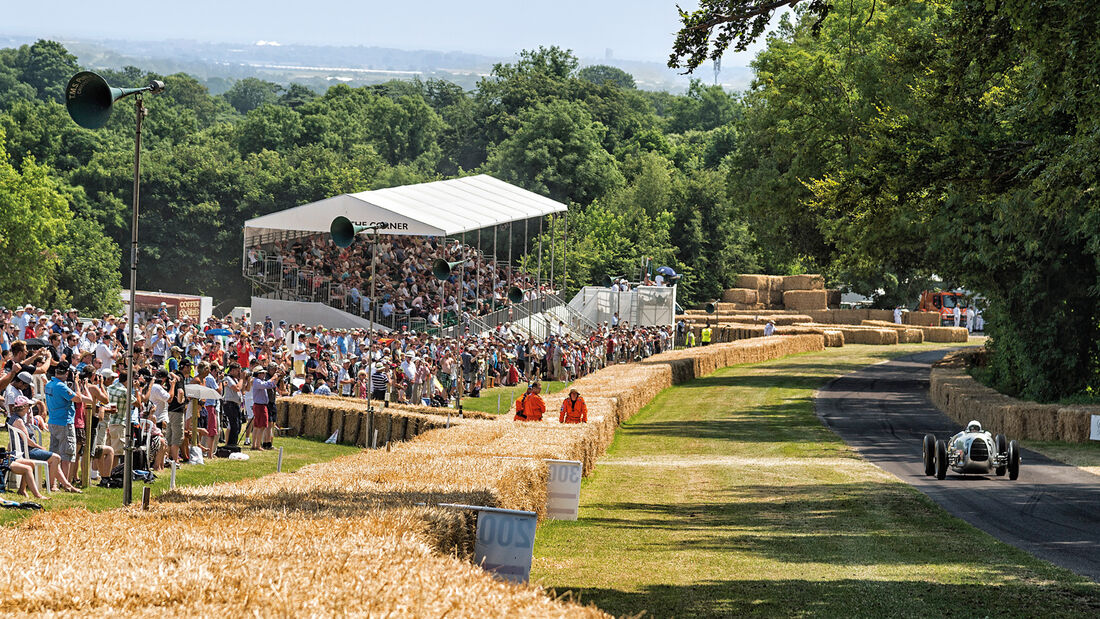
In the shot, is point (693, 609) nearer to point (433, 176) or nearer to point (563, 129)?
point (563, 129)

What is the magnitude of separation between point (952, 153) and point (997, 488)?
7.95m

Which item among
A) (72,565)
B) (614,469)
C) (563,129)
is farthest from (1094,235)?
(563,129)

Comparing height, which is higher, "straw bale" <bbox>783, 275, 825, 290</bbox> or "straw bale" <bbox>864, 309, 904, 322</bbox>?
"straw bale" <bbox>783, 275, 825, 290</bbox>

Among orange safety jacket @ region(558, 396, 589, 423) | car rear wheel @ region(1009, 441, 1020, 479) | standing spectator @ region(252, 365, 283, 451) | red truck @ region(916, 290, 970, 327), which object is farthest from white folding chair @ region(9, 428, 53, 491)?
red truck @ region(916, 290, 970, 327)

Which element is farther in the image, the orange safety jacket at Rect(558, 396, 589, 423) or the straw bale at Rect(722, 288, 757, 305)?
the straw bale at Rect(722, 288, 757, 305)

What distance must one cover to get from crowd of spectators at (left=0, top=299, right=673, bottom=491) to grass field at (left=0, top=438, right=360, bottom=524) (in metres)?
0.38

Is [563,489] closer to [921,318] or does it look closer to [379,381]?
[379,381]

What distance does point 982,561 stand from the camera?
15891 mm

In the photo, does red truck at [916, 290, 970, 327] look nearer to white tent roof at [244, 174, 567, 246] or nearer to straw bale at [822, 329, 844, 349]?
straw bale at [822, 329, 844, 349]

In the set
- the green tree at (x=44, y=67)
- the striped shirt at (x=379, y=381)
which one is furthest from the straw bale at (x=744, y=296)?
the green tree at (x=44, y=67)

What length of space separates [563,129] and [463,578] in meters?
98.3

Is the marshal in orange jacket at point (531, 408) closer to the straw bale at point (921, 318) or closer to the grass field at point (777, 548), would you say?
the grass field at point (777, 548)

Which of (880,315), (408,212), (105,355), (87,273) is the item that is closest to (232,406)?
(105,355)

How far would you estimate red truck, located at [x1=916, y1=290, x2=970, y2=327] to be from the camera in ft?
299
